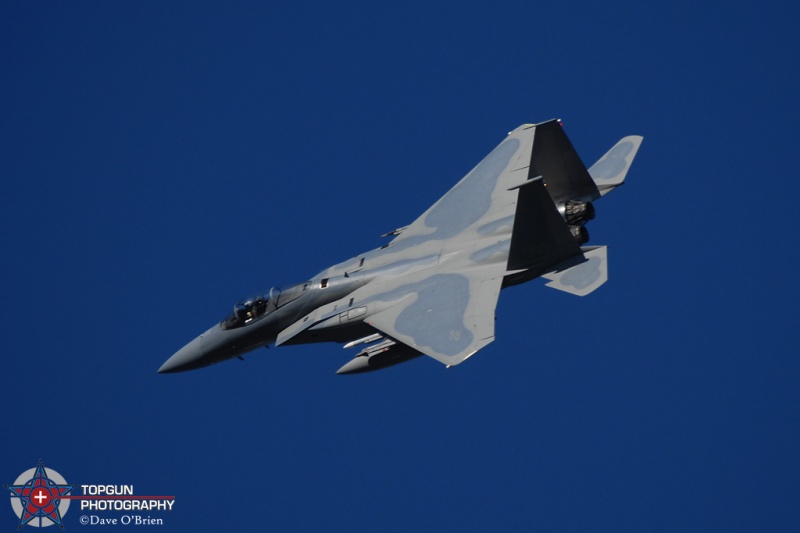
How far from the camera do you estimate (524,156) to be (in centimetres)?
2448

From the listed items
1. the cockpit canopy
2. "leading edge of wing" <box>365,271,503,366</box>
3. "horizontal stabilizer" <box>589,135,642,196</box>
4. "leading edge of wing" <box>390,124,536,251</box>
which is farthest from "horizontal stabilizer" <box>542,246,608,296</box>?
the cockpit canopy

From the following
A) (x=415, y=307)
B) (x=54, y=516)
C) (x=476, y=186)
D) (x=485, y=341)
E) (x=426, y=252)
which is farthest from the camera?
(x=54, y=516)

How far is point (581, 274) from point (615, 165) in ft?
11.8

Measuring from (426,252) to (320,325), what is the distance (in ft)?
8.70

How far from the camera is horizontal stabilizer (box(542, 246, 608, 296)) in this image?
22.2 metres

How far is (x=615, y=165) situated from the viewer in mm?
24875

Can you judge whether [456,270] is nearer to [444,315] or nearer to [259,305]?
[444,315]

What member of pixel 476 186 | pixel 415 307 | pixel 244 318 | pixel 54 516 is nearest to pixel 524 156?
pixel 476 186

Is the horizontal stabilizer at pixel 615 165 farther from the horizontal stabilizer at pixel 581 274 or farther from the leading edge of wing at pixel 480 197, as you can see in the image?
the horizontal stabilizer at pixel 581 274

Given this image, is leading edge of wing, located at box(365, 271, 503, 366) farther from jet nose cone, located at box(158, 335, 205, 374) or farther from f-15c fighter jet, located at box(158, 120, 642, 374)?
jet nose cone, located at box(158, 335, 205, 374)

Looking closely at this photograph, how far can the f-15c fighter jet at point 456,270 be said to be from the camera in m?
21.2

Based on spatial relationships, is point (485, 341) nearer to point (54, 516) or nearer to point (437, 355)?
point (437, 355)

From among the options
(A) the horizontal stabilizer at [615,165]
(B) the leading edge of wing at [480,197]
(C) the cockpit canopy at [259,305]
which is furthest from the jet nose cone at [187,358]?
(A) the horizontal stabilizer at [615,165]

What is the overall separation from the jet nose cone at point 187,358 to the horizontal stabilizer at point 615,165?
9.27 meters
